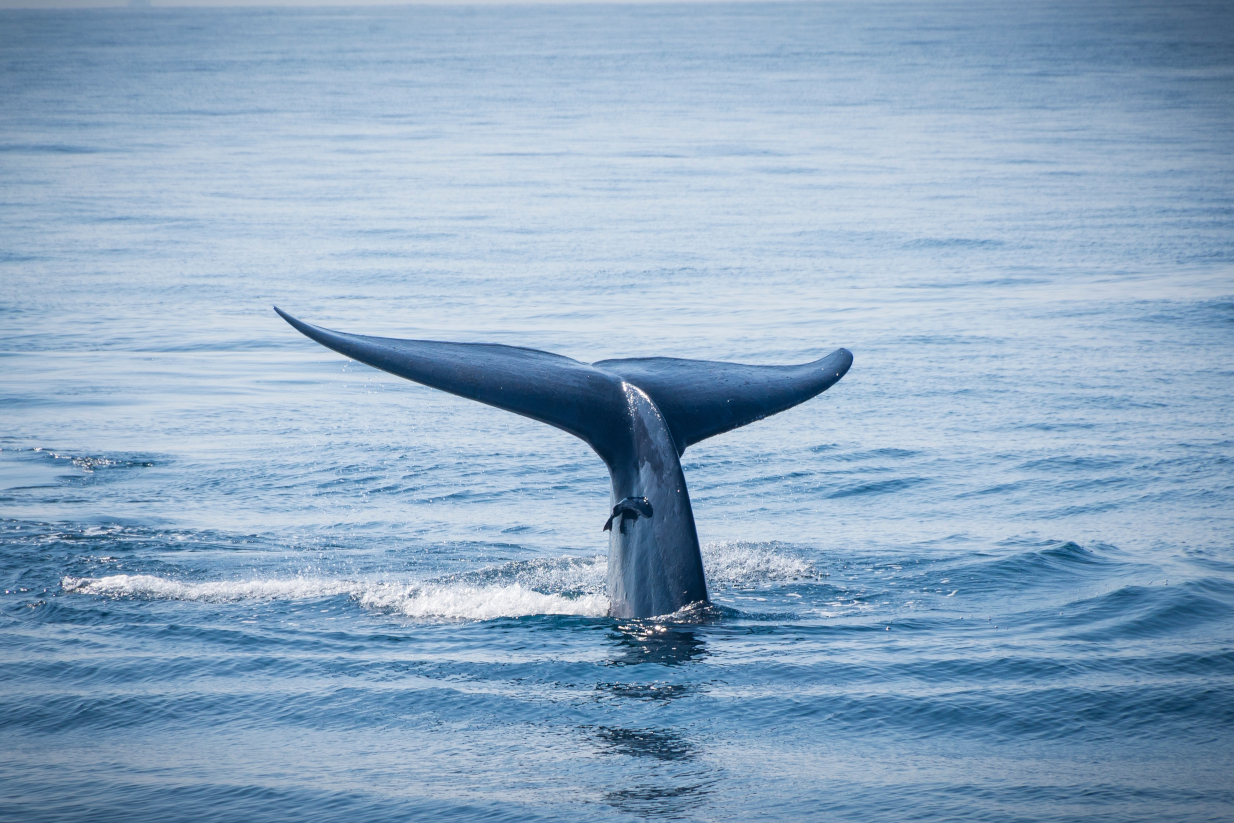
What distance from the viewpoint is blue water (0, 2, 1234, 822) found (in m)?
7.19

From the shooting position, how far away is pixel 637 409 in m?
8.30

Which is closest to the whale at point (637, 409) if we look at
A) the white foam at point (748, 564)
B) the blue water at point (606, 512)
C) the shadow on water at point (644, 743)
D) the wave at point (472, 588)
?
the blue water at point (606, 512)

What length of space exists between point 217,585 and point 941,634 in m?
5.09

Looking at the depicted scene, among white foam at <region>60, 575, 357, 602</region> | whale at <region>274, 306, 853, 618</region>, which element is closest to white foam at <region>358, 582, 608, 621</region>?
white foam at <region>60, 575, 357, 602</region>

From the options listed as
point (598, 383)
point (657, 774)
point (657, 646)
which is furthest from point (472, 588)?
point (657, 774)

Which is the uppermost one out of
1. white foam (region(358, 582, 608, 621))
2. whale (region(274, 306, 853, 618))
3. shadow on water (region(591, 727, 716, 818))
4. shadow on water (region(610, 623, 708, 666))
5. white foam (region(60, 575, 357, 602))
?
whale (region(274, 306, 853, 618))

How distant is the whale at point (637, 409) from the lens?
7965 mm

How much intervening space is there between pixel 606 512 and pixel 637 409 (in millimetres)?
4458

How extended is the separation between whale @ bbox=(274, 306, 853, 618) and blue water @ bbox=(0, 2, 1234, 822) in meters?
0.38

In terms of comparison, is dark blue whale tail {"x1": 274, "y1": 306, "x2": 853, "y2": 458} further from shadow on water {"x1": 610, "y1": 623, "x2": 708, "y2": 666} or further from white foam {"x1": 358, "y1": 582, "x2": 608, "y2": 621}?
white foam {"x1": 358, "y1": 582, "x2": 608, "y2": 621}

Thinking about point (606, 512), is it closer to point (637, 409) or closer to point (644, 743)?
point (637, 409)

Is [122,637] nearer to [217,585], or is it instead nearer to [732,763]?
[217,585]

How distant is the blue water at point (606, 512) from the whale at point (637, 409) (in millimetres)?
380

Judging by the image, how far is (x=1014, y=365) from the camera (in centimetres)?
1794
